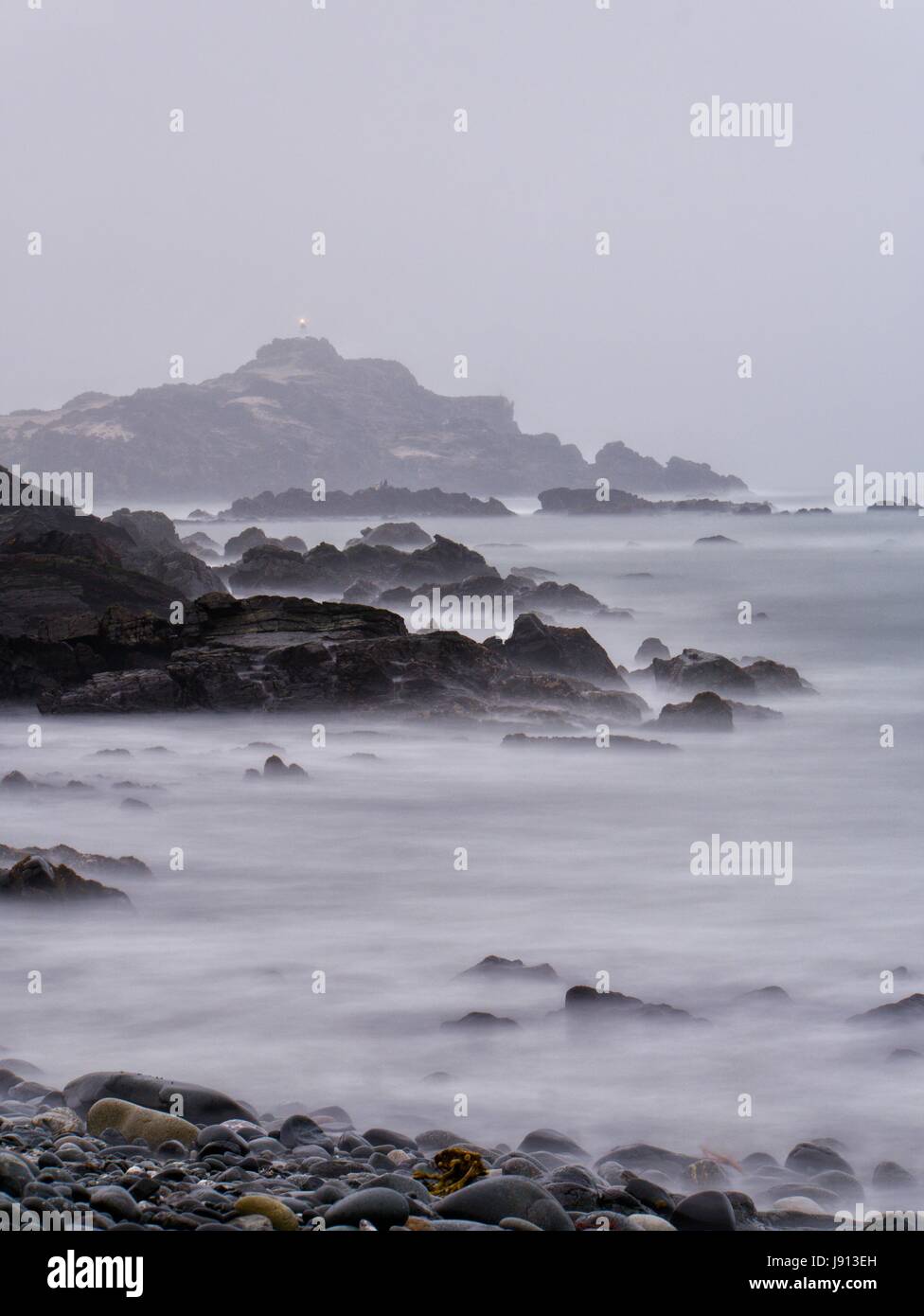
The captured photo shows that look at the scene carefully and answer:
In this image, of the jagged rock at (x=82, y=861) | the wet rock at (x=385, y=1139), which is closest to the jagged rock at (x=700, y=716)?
the jagged rock at (x=82, y=861)

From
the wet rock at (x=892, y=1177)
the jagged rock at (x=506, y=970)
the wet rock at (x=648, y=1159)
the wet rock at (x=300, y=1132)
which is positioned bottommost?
the wet rock at (x=892, y=1177)

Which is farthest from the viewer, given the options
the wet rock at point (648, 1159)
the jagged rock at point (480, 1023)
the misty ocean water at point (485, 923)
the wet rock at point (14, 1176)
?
the jagged rock at point (480, 1023)

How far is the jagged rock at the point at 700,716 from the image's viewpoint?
15.4 metres

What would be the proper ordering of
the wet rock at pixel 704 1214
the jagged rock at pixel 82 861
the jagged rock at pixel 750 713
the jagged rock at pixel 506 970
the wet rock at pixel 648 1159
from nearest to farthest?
the wet rock at pixel 704 1214, the wet rock at pixel 648 1159, the jagged rock at pixel 506 970, the jagged rock at pixel 82 861, the jagged rock at pixel 750 713

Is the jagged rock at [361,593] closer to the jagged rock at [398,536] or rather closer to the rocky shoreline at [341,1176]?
the jagged rock at [398,536]

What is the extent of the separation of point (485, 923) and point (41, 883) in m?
3.75

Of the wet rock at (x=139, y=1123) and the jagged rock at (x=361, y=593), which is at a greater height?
the jagged rock at (x=361, y=593)

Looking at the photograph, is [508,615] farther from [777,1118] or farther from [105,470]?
[777,1118]

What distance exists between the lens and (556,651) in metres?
16.8

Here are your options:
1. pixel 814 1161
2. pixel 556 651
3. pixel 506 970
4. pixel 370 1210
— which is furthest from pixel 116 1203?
pixel 556 651

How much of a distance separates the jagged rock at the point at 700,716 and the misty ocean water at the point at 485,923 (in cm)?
19

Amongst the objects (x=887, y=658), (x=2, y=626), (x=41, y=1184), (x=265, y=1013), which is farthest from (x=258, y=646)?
(x=887, y=658)

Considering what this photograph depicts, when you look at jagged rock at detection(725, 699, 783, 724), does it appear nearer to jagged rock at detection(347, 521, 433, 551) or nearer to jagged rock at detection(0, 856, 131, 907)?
jagged rock at detection(0, 856, 131, 907)

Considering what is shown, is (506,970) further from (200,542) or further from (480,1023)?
(200,542)
